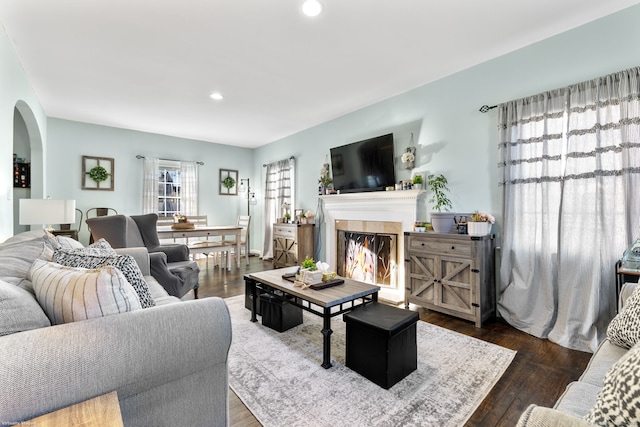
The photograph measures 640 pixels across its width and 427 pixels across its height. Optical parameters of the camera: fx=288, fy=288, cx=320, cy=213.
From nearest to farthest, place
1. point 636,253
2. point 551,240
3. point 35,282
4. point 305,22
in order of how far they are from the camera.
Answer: point 35,282 < point 636,253 < point 305,22 < point 551,240

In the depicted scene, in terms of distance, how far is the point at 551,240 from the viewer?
2.50m

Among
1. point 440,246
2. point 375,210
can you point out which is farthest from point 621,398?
point 375,210

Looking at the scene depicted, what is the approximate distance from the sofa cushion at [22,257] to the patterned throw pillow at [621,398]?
186 centimetres

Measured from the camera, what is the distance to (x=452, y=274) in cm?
282

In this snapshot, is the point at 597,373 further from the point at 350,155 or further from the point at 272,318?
the point at 350,155

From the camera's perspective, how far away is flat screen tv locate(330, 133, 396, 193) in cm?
375

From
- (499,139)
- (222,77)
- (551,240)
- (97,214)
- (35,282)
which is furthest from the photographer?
(97,214)

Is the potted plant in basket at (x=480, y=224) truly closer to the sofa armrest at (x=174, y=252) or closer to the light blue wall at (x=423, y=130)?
the light blue wall at (x=423, y=130)

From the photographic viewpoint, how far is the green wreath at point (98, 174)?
505cm

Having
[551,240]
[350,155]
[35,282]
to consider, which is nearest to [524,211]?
[551,240]

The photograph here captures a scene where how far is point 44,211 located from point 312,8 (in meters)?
3.29

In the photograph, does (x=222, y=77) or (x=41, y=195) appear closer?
(x=222, y=77)

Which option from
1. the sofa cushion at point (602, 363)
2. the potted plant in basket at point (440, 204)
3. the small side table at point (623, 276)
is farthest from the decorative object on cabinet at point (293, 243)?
the sofa cushion at point (602, 363)

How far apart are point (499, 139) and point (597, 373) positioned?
2.25 m
